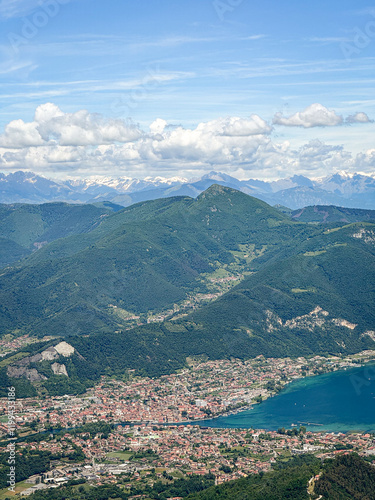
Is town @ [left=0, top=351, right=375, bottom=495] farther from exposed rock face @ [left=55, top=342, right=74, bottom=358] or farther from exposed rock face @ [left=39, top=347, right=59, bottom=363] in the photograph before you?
exposed rock face @ [left=39, top=347, right=59, bottom=363]

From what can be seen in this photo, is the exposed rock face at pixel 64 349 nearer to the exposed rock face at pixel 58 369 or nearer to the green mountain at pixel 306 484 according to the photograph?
the exposed rock face at pixel 58 369

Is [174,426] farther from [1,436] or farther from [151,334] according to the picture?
[151,334]

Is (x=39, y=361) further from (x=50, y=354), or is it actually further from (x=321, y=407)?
(x=321, y=407)

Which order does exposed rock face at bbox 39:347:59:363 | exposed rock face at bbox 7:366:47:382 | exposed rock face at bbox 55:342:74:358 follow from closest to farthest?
exposed rock face at bbox 7:366:47:382, exposed rock face at bbox 39:347:59:363, exposed rock face at bbox 55:342:74:358

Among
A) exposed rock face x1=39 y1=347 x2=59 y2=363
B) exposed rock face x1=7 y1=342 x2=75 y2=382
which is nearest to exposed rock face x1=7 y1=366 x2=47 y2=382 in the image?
exposed rock face x1=7 y1=342 x2=75 y2=382

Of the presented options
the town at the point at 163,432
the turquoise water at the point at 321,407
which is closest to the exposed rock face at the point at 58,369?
the town at the point at 163,432

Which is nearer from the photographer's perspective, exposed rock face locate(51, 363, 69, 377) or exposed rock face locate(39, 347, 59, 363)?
exposed rock face locate(51, 363, 69, 377)

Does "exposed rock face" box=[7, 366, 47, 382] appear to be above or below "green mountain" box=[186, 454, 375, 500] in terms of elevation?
below

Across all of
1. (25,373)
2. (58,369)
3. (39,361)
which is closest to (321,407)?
(58,369)
